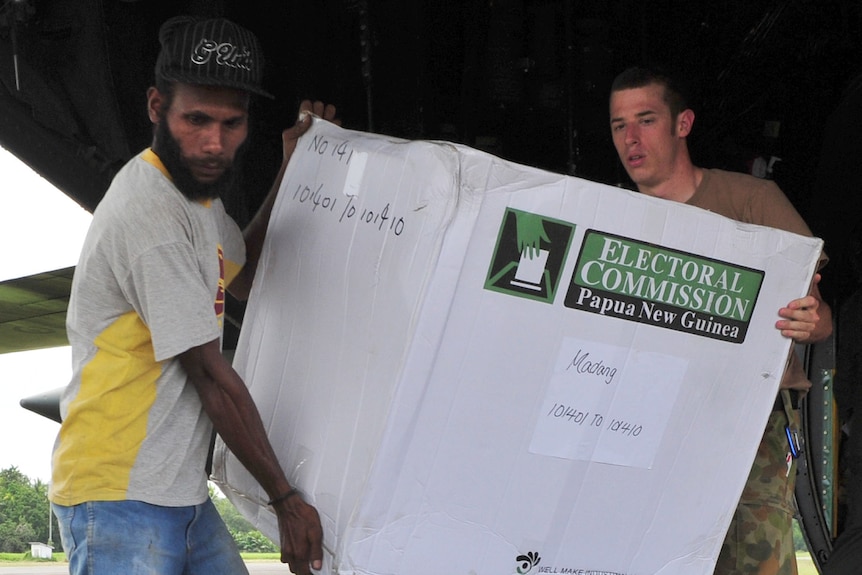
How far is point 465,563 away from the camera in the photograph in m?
1.56

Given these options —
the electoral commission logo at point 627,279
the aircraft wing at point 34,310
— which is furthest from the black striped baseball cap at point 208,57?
the aircraft wing at point 34,310

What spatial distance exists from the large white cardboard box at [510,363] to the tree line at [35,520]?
14 centimetres

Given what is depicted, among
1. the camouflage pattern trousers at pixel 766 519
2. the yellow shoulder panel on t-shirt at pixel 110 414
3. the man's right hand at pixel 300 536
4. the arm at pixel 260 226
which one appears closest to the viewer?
the man's right hand at pixel 300 536

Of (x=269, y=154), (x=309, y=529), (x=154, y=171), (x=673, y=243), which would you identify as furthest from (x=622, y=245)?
(x=269, y=154)

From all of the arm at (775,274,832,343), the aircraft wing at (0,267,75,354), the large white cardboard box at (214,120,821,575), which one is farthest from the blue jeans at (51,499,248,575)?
the aircraft wing at (0,267,75,354)

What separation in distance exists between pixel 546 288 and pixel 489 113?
1.85 meters

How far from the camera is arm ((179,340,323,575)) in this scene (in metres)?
1.60

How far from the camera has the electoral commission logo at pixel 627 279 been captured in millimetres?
1480

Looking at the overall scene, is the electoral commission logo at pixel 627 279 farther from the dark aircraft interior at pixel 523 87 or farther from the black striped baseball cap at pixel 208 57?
the dark aircraft interior at pixel 523 87

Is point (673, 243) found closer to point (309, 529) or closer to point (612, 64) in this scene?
point (309, 529)

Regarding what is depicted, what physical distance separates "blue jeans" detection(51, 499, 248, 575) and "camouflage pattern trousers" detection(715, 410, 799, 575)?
1.14 m

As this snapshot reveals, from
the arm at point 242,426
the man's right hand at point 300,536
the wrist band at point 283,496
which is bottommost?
the man's right hand at point 300,536

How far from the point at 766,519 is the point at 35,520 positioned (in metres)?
→ 1.72

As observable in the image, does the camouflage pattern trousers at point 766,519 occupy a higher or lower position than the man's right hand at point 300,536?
higher
